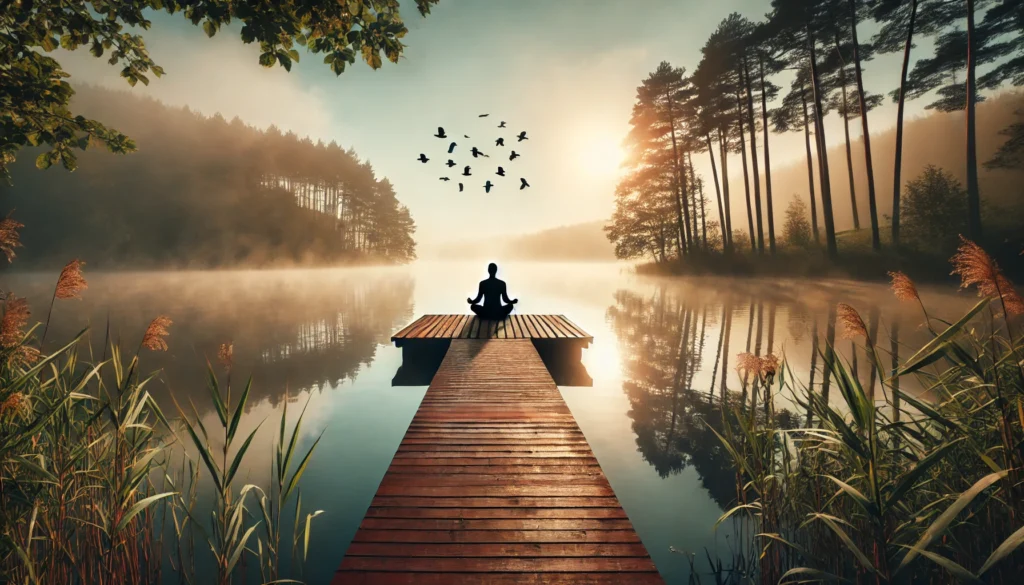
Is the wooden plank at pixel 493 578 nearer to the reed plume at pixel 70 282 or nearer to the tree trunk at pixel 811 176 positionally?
the reed plume at pixel 70 282

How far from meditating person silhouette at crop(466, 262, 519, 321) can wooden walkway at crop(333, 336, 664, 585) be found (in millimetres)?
6020

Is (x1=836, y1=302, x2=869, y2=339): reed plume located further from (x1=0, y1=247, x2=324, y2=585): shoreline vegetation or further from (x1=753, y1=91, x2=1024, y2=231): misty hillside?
(x1=753, y1=91, x2=1024, y2=231): misty hillside

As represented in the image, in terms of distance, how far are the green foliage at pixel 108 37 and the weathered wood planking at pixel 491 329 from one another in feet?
20.6

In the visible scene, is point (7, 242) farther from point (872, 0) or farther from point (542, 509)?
point (872, 0)

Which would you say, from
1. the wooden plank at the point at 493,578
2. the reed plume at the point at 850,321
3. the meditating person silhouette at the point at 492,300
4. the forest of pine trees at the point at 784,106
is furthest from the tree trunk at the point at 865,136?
the wooden plank at the point at 493,578

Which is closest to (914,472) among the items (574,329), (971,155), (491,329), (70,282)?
(70,282)

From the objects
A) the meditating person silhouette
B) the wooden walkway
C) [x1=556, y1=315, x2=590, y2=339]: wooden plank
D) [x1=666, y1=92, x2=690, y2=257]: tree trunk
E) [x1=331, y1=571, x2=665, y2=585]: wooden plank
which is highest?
[x1=666, y1=92, x2=690, y2=257]: tree trunk

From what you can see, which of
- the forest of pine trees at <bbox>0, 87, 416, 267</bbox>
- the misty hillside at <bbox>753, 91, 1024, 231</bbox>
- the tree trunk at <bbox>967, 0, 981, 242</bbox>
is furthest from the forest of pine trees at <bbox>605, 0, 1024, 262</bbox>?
the forest of pine trees at <bbox>0, 87, 416, 267</bbox>

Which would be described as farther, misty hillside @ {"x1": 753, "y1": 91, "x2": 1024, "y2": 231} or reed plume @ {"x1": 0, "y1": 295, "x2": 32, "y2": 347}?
misty hillside @ {"x1": 753, "y1": 91, "x2": 1024, "y2": 231}

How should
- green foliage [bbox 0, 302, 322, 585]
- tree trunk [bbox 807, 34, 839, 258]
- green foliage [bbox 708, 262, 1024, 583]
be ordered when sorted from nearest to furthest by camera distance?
green foliage [bbox 708, 262, 1024, 583] < green foliage [bbox 0, 302, 322, 585] < tree trunk [bbox 807, 34, 839, 258]

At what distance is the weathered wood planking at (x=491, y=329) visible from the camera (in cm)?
986

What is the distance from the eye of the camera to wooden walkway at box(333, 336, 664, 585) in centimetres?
238

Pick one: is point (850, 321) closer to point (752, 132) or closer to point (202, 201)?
point (752, 132)

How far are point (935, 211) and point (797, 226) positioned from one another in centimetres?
689
